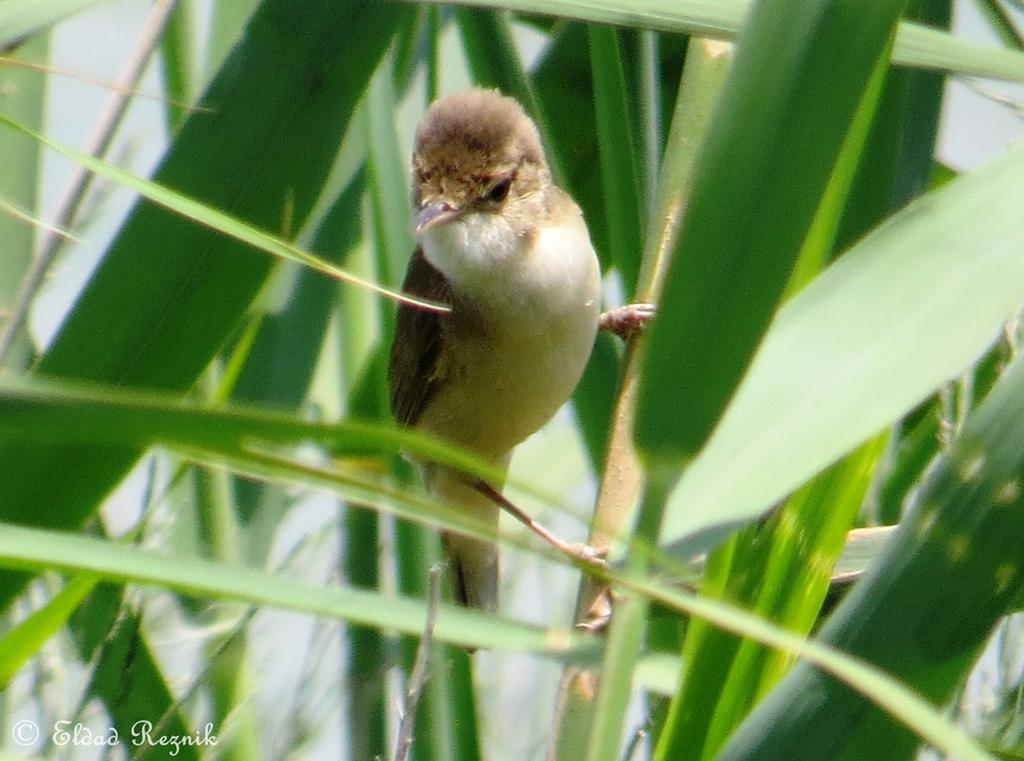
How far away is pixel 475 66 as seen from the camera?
1929 millimetres

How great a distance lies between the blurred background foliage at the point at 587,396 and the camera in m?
0.94

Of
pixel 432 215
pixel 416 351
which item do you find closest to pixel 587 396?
pixel 432 215

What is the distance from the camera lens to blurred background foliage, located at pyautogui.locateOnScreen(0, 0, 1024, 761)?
3.09 feet

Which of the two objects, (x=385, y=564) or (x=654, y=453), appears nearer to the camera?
(x=654, y=453)

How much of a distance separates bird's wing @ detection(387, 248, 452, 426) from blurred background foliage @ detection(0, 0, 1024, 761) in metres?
0.26

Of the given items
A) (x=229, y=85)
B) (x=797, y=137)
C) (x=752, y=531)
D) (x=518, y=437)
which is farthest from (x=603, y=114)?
(x=518, y=437)

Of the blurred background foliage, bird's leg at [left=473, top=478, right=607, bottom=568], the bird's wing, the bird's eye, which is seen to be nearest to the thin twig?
the blurred background foliage

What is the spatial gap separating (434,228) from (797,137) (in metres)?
1.44

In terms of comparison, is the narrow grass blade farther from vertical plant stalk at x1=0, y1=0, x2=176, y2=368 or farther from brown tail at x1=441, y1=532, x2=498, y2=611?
brown tail at x1=441, y1=532, x2=498, y2=611

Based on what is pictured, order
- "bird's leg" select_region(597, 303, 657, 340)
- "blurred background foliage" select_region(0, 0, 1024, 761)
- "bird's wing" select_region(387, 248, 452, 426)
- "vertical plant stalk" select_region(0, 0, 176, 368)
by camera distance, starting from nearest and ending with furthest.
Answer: "blurred background foliage" select_region(0, 0, 1024, 761) → "vertical plant stalk" select_region(0, 0, 176, 368) → "bird's leg" select_region(597, 303, 657, 340) → "bird's wing" select_region(387, 248, 452, 426)

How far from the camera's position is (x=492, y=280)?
96.5 inches

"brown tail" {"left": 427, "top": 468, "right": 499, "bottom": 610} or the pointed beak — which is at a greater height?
the pointed beak

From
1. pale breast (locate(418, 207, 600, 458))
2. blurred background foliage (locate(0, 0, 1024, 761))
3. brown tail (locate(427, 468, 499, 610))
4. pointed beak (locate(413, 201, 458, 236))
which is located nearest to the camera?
blurred background foliage (locate(0, 0, 1024, 761))

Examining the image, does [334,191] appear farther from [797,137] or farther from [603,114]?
A: [797,137]
